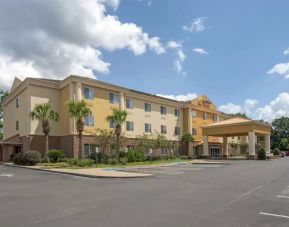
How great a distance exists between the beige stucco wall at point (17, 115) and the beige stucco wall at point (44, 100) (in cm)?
105

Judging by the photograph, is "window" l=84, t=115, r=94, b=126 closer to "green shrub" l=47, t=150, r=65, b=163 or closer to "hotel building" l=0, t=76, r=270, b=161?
"hotel building" l=0, t=76, r=270, b=161

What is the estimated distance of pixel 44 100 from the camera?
42.8 metres

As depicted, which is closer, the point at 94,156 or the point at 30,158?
the point at 30,158

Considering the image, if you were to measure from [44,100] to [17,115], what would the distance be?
585 centimetres

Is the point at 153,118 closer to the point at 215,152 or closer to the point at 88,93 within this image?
the point at 88,93

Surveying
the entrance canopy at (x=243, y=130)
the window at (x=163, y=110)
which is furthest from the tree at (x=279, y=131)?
the window at (x=163, y=110)

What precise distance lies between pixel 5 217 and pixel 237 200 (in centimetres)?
783

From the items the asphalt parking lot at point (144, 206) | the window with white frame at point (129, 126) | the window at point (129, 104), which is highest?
the window at point (129, 104)

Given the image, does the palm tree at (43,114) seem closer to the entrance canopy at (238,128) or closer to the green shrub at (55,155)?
the green shrub at (55,155)

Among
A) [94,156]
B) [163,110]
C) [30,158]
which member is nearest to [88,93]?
[94,156]

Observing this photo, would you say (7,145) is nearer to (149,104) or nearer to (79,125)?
(79,125)

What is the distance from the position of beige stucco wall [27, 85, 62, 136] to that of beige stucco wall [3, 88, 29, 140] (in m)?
1.05

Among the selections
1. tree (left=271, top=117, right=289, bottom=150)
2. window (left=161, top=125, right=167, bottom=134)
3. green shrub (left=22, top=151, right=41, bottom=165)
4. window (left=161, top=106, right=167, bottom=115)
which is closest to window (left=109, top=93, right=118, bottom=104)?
window (left=161, top=106, right=167, bottom=115)

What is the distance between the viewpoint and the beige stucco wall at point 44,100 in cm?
4125
